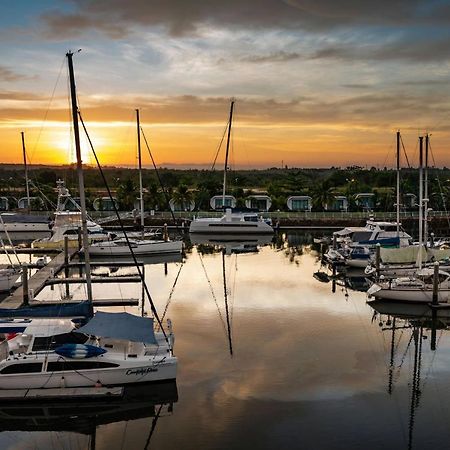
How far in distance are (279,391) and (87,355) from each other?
22.7 feet

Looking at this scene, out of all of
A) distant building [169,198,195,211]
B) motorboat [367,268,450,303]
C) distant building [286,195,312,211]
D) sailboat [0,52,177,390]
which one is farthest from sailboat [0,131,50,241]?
sailboat [0,52,177,390]

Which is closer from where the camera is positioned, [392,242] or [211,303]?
[211,303]

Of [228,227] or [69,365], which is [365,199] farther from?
[69,365]

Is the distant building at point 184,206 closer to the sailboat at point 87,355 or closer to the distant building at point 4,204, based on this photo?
the distant building at point 4,204

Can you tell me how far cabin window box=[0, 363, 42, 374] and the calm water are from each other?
3.99 feet

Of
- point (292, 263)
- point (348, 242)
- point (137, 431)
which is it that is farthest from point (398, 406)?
point (348, 242)

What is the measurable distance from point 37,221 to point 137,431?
5188cm

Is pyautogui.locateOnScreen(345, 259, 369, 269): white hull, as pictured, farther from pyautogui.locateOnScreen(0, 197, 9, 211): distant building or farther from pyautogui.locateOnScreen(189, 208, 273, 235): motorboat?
pyautogui.locateOnScreen(0, 197, 9, 211): distant building

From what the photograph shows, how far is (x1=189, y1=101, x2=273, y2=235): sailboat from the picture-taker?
64250 millimetres

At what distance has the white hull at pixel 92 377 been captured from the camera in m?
18.9

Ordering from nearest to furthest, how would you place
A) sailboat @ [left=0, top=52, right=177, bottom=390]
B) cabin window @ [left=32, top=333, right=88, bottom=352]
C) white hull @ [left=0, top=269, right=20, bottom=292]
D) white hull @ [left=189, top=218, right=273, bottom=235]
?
sailboat @ [left=0, top=52, right=177, bottom=390] → cabin window @ [left=32, top=333, right=88, bottom=352] → white hull @ [left=0, top=269, right=20, bottom=292] → white hull @ [left=189, top=218, right=273, bottom=235]

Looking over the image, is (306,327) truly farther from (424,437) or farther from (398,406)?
(424,437)

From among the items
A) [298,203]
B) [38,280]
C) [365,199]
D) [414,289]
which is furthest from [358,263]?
[365,199]

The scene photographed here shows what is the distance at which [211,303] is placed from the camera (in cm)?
3253
